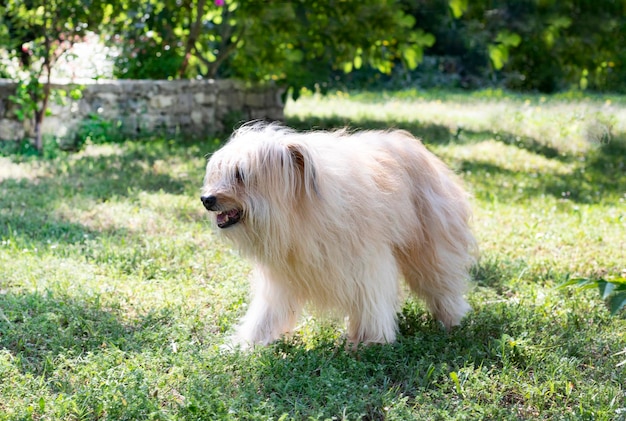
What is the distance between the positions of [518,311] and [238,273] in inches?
74.3

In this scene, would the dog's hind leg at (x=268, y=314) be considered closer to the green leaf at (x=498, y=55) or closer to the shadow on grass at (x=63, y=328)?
the shadow on grass at (x=63, y=328)

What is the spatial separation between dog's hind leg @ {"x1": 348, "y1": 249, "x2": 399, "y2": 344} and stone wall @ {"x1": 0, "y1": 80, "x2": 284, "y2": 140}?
672cm

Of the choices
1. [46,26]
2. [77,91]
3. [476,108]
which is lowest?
[476,108]

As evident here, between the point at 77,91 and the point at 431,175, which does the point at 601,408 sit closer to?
the point at 431,175

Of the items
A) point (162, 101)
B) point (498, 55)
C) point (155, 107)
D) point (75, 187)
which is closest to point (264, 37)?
point (162, 101)

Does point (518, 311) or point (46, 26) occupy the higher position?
point (46, 26)

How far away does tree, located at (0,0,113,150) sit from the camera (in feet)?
30.4

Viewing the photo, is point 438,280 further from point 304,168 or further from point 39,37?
point 39,37

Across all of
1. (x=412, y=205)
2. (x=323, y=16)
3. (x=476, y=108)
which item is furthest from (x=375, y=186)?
(x=476, y=108)

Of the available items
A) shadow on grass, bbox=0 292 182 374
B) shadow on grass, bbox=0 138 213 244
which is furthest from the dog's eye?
shadow on grass, bbox=0 138 213 244

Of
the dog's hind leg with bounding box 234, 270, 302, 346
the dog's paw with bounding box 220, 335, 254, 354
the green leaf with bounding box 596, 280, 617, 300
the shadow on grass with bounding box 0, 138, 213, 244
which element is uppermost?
the green leaf with bounding box 596, 280, 617, 300

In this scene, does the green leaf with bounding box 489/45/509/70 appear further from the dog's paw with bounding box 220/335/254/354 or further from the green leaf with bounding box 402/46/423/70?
the dog's paw with bounding box 220/335/254/354

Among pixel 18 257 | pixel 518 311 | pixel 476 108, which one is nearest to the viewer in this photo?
pixel 518 311

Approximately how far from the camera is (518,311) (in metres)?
4.65
